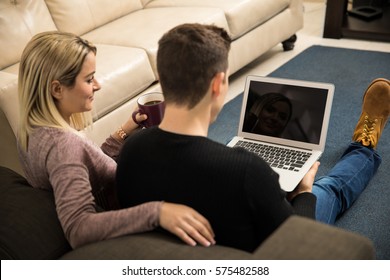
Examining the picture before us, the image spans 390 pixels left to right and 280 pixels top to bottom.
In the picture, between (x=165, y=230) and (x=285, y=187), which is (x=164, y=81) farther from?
(x=285, y=187)

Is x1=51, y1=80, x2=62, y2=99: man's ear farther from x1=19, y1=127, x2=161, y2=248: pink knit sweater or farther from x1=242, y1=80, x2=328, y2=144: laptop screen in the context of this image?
x1=242, y1=80, x2=328, y2=144: laptop screen

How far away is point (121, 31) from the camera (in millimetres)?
2688

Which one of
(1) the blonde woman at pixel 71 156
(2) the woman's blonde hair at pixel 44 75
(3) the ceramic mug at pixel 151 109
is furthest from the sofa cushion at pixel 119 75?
(2) the woman's blonde hair at pixel 44 75

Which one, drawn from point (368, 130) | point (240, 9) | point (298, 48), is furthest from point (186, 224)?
point (298, 48)

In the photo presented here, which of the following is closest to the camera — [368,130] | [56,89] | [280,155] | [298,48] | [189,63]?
[189,63]

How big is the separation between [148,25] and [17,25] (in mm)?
702

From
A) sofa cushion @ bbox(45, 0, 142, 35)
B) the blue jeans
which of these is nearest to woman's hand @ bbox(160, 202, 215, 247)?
the blue jeans

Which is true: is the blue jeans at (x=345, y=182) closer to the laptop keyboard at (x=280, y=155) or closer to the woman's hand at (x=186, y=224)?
the laptop keyboard at (x=280, y=155)

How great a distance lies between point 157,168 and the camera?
102 centimetres

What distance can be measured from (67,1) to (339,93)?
5.28ft

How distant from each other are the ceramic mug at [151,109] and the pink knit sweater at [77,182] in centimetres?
23

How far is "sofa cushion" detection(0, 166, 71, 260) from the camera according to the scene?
106cm

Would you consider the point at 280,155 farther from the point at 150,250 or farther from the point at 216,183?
the point at 150,250
